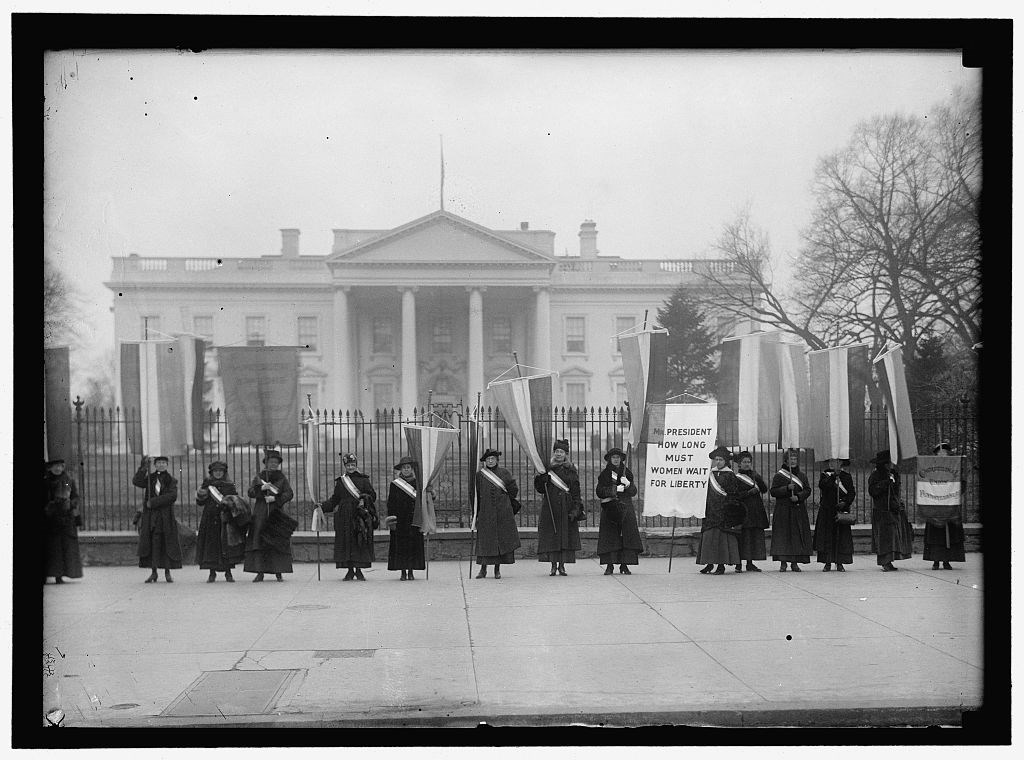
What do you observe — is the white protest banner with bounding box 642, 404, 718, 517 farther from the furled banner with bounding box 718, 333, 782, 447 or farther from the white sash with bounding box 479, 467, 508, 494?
the white sash with bounding box 479, 467, 508, 494

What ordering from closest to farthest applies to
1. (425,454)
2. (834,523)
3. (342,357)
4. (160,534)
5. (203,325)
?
1. (425,454)
2. (160,534)
3. (834,523)
4. (203,325)
5. (342,357)

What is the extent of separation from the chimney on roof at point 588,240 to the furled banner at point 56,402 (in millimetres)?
37723

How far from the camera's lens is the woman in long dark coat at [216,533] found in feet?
41.3

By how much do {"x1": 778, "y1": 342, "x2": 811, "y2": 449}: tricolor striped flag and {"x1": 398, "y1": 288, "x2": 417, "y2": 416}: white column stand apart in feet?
119

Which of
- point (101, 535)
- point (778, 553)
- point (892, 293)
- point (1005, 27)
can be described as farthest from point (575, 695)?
point (892, 293)

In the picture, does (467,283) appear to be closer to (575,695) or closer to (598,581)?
(598,581)

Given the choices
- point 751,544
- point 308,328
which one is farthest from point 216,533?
point 308,328

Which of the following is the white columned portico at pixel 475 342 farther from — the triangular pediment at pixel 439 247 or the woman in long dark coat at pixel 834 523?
the woman in long dark coat at pixel 834 523

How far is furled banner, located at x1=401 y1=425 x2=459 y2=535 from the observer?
1216cm

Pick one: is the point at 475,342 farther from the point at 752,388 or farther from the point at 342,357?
the point at 752,388

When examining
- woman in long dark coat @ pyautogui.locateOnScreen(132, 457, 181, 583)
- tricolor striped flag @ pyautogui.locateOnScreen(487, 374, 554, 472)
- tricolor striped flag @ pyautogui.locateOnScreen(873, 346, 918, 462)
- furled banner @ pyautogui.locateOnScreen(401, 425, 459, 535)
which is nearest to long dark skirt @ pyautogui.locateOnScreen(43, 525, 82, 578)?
woman in long dark coat @ pyautogui.locateOnScreen(132, 457, 181, 583)

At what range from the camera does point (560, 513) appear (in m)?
13.2

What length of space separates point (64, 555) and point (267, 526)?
2267mm

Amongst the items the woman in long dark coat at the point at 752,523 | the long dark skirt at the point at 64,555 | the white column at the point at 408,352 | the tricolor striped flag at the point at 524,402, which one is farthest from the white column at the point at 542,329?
the long dark skirt at the point at 64,555
